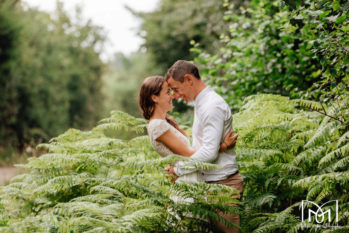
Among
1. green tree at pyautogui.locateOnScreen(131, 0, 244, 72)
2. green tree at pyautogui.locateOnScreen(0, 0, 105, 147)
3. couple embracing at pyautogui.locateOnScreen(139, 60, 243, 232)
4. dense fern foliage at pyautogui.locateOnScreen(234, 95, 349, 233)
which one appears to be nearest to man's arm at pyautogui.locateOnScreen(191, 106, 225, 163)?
couple embracing at pyautogui.locateOnScreen(139, 60, 243, 232)

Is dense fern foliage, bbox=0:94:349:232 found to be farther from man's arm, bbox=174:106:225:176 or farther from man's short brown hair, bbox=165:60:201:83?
man's short brown hair, bbox=165:60:201:83

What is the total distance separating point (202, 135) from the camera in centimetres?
322

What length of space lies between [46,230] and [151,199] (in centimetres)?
107

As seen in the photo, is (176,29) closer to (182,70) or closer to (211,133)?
(182,70)

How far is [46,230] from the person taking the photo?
11.2ft

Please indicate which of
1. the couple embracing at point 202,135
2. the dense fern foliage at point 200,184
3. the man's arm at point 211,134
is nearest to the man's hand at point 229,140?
the couple embracing at point 202,135

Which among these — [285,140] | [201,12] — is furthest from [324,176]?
[201,12]

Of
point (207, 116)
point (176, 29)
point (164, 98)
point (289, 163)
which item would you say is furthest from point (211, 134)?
point (176, 29)

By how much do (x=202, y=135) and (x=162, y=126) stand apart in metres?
0.47

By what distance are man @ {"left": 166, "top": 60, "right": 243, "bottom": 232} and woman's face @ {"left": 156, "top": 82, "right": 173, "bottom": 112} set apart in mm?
407

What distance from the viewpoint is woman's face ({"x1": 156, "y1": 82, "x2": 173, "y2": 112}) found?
373cm

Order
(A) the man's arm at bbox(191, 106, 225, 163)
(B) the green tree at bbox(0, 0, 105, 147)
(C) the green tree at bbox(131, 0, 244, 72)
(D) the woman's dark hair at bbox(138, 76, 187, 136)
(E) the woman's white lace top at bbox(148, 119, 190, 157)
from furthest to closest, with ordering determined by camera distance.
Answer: (B) the green tree at bbox(0, 0, 105, 147) → (C) the green tree at bbox(131, 0, 244, 72) → (D) the woman's dark hair at bbox(138, 76, 187, 136) → (E) the woman's white lace top at bbox(148, 119, 190, 157) → (A) the man's arm at bbox(191, 106, 225, 163)

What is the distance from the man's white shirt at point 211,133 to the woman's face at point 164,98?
1.81 ft

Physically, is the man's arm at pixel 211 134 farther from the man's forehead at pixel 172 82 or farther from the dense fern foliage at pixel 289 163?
the dense fern foliage at pixel 289 163
